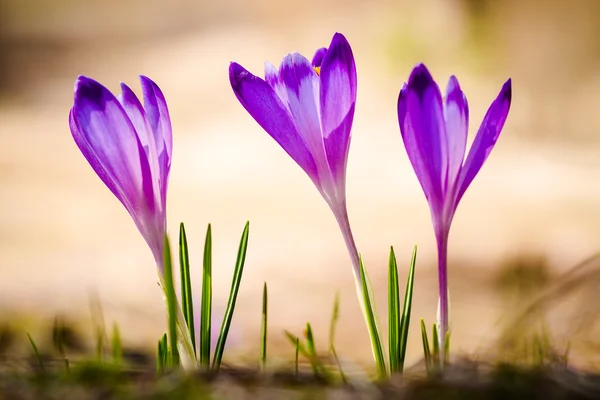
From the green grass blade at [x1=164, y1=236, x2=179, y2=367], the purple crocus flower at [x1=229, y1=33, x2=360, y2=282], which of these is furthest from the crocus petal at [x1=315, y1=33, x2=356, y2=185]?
the green grass blade at [x1=164, y1=236, x2=179, y2=367]

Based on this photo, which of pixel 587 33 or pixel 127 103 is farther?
pixel 587 33

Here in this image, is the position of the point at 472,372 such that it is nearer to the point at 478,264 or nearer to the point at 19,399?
the point at 19,399

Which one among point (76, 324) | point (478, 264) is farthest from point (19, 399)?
point (478, 264)

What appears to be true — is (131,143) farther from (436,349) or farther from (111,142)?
(436,349)

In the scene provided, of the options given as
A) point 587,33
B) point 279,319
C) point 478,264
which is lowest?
point 279,319

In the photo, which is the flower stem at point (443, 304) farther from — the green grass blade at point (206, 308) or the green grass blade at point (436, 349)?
the green grass blade at point (206, 308)

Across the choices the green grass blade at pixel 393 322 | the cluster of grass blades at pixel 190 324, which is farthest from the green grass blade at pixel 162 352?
the green grass blade at pixel 393 322

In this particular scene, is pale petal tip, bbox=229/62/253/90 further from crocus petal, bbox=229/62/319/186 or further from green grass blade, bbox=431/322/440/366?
green grass blade, bbox=431/322/440/366

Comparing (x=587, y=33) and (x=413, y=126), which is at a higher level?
(x=587, y=33)
